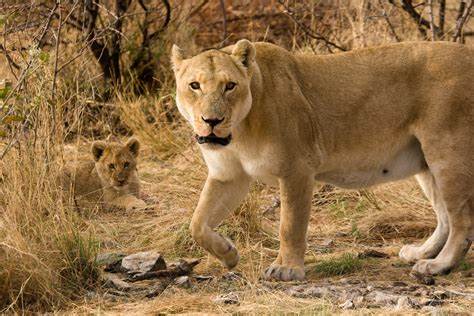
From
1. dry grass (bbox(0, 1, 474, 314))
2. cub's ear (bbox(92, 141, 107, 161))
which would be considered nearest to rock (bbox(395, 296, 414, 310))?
dry grass (bbox(0, 1, 474, 314))

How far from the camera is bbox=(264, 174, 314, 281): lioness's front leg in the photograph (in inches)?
220

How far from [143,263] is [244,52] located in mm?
1331

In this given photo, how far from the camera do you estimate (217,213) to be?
19.4 ft

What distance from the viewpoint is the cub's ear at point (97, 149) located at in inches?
319

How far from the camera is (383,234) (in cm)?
695

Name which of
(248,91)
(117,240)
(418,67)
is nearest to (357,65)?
(418,67)

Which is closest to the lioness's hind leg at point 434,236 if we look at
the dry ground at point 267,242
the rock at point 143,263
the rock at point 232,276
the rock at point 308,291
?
the dry ground at point 267,242

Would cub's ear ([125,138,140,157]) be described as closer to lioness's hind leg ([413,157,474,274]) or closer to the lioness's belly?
the lioness's belly

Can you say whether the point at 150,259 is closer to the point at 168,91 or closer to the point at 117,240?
the point at 117,240

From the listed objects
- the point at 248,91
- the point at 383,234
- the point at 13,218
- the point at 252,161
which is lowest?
the point at 383,234

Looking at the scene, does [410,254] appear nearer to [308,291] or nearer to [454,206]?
[454,206]

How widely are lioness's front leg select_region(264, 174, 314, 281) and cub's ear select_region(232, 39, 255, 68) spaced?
2.28 ft

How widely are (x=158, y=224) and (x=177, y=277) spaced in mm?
1248

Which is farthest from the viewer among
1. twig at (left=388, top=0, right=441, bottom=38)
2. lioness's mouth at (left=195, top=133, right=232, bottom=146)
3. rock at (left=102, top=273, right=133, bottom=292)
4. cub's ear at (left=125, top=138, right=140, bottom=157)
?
twig at (left=388, top=0, right=441, bottom=38)
